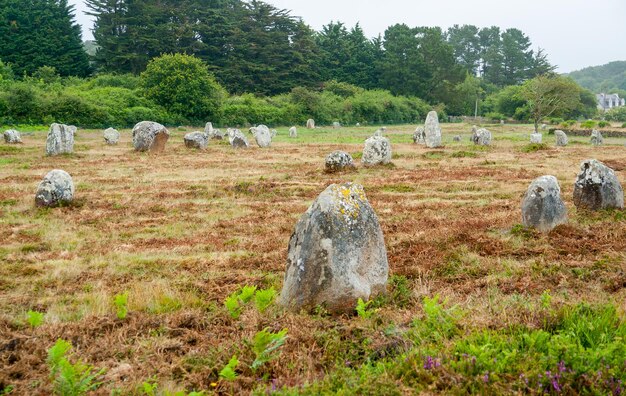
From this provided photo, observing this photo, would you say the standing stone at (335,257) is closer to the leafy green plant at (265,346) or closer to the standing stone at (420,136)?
the leafy green plant at (265,346)

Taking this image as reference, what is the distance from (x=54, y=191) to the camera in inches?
A: 529

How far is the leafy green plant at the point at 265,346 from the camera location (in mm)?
4363

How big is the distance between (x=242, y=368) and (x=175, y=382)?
60cm

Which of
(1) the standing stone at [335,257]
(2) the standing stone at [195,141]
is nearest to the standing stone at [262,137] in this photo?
(2) the standing stone at [195,141]

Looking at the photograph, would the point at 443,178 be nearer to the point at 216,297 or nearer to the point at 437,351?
the point at 216,297

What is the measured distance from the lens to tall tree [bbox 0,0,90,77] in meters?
61.8

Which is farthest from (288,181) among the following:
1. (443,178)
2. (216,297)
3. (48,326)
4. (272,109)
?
(272,109)

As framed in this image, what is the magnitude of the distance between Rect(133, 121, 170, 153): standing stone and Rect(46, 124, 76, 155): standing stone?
394 centimetres

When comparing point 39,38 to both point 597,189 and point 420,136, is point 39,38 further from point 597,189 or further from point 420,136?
point 597,189

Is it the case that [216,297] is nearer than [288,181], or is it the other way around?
[216,297]

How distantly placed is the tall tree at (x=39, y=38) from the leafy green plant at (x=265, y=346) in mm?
68841

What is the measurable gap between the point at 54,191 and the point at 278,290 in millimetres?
9367

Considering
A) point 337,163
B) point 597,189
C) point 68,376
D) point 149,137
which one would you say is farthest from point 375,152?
point 68,376

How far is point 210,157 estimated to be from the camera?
27438 millimetres
